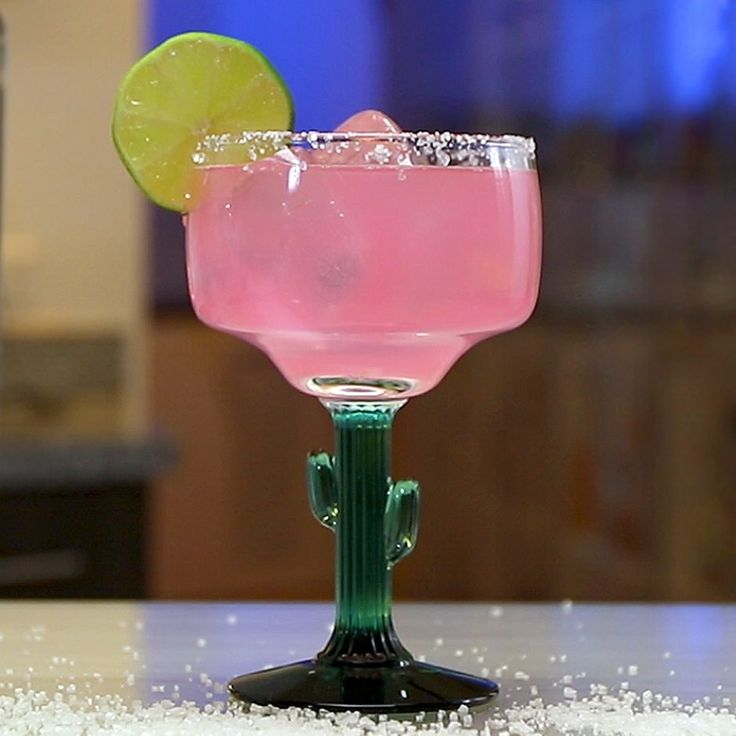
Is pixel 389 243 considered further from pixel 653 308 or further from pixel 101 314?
pixel 653 308

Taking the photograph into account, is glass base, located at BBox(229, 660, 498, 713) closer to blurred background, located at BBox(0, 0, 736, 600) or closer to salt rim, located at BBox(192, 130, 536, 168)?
salt rim, located at BBox(192, 130, 536, 168)

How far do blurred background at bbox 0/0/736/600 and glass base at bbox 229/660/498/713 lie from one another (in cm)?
240

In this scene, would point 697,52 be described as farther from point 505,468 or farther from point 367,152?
point 367,152

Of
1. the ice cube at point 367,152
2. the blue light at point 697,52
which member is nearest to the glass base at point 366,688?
the ice cube at point 367,152

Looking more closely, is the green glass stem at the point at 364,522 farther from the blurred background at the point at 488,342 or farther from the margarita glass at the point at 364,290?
the blurred background at the point at 488,342

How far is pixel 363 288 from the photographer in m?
0.89

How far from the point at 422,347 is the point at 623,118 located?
2.92 metres

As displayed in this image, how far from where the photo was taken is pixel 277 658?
106 centimetres

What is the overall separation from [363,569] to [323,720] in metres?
0.11

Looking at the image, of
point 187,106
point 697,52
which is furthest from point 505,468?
point 187,106

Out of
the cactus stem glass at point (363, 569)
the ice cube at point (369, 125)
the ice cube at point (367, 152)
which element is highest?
the ice cube at point (369, 125)

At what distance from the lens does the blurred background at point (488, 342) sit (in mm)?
3318

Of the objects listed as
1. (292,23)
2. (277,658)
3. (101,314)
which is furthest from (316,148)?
(292,23)

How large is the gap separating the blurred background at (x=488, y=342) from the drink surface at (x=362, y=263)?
7.87 feet
